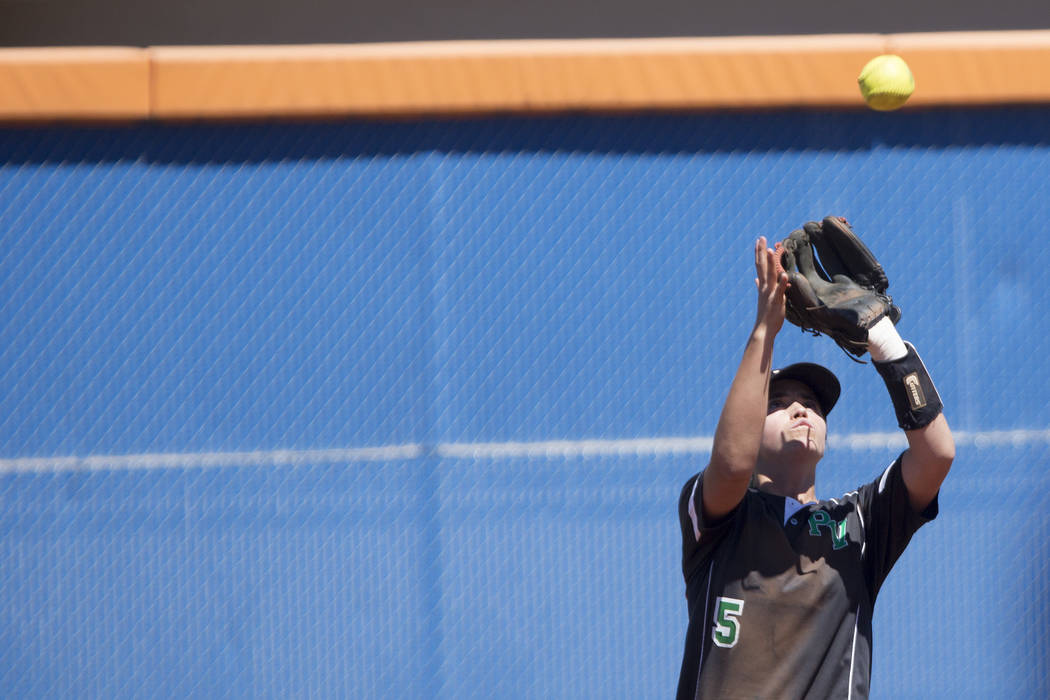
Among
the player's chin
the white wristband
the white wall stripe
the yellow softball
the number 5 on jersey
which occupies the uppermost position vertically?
the yellow softball

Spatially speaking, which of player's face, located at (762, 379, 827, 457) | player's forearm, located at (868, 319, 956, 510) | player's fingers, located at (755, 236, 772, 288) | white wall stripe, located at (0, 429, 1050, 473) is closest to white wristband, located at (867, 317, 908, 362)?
player's forearm, located at (868, 319, 956, 510)

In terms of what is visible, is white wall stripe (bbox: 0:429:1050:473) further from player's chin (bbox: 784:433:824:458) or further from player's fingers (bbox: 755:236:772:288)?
player's fingers (bbox: 755:236:772:288)

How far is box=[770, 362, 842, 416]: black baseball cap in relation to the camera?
275 cm

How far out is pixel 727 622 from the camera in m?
2.42

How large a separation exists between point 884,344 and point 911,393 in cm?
13

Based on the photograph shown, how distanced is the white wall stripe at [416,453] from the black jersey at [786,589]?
1636 mm

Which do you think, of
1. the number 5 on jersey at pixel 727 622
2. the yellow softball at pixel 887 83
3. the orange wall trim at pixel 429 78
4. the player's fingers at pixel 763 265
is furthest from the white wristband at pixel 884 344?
the orange wall trim at pixel 429 78

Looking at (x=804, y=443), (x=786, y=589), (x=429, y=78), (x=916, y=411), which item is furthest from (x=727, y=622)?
(x=429, y=78)

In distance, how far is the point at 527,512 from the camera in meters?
4.18

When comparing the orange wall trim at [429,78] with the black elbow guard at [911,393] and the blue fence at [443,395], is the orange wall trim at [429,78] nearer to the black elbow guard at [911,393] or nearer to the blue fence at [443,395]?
the blue fence at [443,395]

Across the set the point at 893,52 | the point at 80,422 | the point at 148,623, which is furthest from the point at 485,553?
the point at 893,52

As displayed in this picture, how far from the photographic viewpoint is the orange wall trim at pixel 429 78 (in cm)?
417

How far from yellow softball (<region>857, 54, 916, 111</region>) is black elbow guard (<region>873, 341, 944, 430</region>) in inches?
50.4

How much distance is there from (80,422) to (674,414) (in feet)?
7.61
